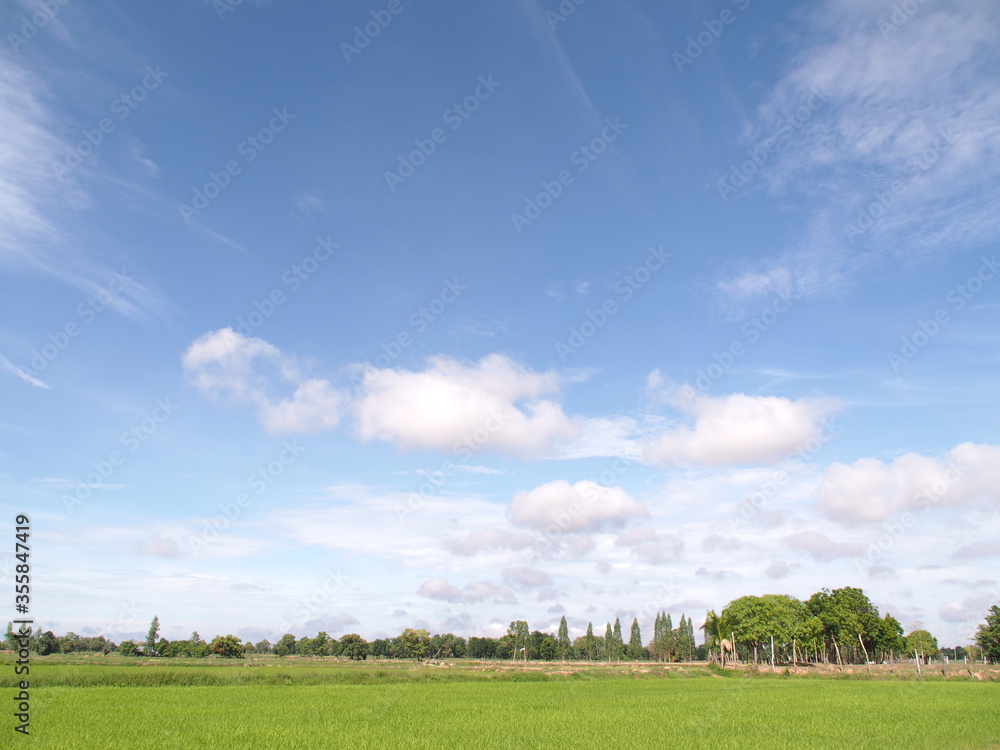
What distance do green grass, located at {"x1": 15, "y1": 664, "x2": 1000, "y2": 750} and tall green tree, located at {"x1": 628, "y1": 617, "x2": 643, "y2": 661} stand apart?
478ft

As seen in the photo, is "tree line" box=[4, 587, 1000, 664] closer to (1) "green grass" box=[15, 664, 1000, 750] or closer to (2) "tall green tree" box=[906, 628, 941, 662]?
(2) "tall green tree" box=[906, 628, 941, 662]

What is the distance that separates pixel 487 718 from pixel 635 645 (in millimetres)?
170735

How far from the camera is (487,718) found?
98.7 ft

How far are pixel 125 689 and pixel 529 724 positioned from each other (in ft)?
105

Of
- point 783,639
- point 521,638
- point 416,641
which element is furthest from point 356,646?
point 783,639

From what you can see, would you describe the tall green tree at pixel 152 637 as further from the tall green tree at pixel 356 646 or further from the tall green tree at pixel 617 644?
the tall green tree at pixel 617 644

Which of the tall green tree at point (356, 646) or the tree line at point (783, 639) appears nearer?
the tree line at point (783, 639)

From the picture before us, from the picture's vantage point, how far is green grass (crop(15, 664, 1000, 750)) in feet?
74.1

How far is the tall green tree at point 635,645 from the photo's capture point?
180625 millimetres

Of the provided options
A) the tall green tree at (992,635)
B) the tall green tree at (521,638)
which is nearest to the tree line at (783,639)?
the tall green tree at (992,635)

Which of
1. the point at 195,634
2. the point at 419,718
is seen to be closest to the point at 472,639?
the point at 195,634

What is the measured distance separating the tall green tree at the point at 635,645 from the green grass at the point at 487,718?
478 feet

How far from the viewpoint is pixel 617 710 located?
1341 inches

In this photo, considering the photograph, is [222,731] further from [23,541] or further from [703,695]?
[703,695]
